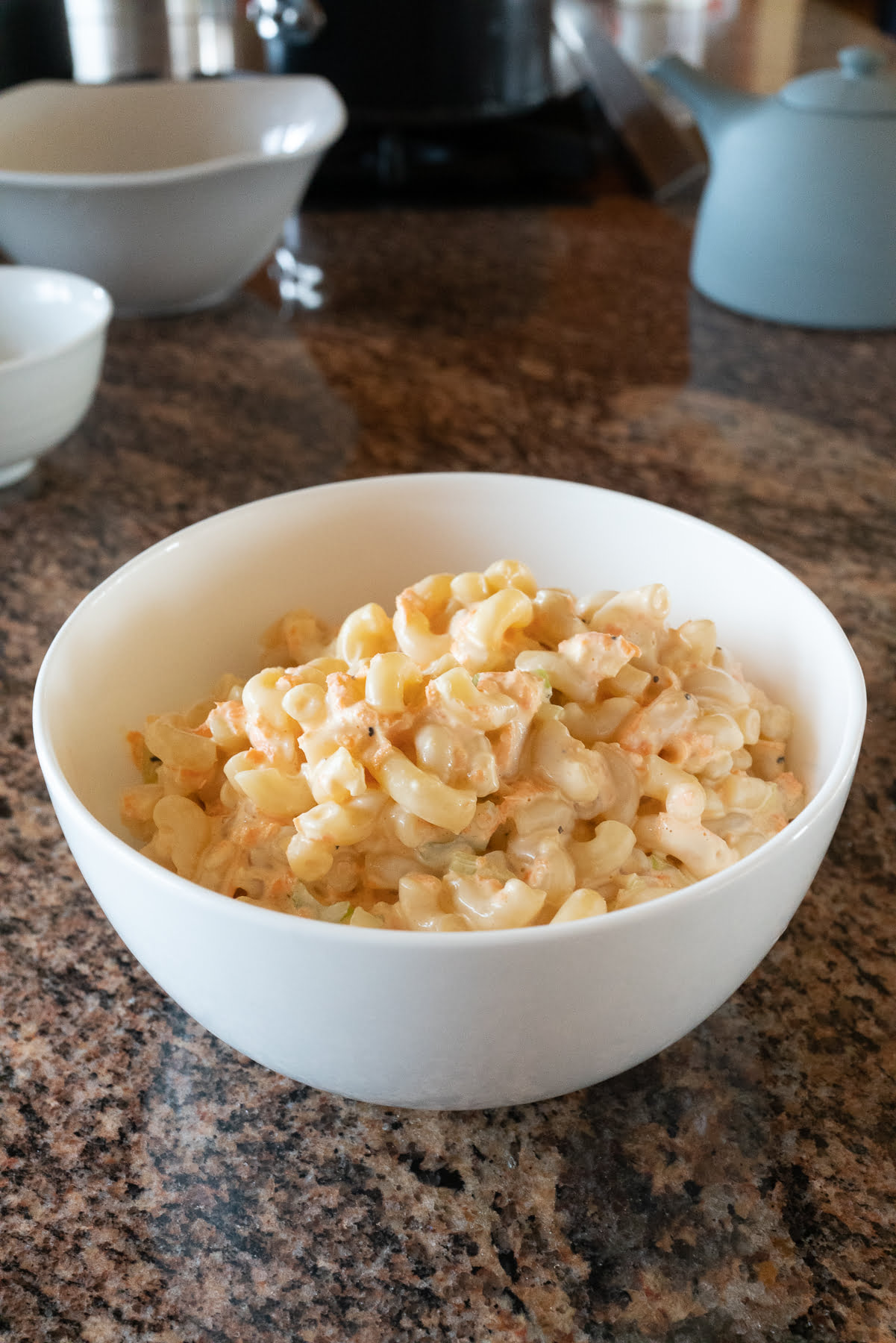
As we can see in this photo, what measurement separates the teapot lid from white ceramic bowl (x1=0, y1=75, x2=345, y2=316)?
52 centimetres

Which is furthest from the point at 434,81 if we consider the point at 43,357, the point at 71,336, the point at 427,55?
the point at 43,357

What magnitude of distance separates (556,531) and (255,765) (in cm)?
28

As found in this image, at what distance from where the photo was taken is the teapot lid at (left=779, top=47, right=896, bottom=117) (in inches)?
50.8

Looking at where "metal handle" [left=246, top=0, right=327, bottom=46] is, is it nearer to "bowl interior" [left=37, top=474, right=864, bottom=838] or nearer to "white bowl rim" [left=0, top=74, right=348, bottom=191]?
"white bowl rim" [left=0, top=74, right=348, bottom=191]

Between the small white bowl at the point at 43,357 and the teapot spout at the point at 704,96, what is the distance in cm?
74

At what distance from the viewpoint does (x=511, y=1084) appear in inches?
19.6

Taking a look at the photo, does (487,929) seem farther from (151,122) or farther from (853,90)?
(151,122)

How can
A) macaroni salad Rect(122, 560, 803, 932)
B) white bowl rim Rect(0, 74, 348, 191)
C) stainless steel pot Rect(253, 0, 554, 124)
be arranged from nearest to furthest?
macaroni salad Rect(122, 560, 803, 932) < white bowl rim Rect(0, 74, 348, 191) < stainless steel pot Rect(253, 0, 554, 124)

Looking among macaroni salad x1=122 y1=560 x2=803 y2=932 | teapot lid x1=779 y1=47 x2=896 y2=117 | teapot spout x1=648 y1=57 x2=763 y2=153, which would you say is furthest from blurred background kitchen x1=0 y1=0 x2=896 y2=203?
macaroni salad x1=122 y1=560 x2=803 y2=932

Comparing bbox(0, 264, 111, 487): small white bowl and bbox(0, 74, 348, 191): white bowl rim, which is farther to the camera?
bbox(0, 74, 348, 191): white bowl rim

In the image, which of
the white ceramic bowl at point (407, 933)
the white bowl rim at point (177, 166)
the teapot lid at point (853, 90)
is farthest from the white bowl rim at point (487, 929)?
the teapot lid at point (853, 90)

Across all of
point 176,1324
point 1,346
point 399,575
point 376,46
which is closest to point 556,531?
point 399,575

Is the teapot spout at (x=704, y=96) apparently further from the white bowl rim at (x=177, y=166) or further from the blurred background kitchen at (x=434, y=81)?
the white bowl rim at (x=177, y=166)

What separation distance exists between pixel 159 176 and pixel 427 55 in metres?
0.55
